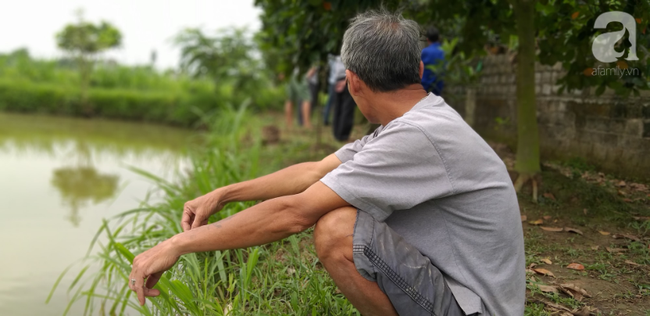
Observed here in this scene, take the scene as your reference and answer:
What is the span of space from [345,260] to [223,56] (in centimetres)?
875

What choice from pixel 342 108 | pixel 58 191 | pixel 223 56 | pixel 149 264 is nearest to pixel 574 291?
pixel 149 264

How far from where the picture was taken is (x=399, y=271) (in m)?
1.42

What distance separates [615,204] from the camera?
255 cm

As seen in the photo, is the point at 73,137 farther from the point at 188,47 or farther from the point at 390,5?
the point at 390,5

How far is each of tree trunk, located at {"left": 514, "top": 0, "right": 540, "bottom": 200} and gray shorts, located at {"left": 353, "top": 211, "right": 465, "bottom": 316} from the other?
5.32 ft

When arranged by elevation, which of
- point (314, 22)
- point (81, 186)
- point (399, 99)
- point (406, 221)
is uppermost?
point (314, 22)

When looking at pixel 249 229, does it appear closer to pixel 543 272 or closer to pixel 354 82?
pixel 354 82

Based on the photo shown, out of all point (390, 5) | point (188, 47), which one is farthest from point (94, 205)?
point (188, 47)

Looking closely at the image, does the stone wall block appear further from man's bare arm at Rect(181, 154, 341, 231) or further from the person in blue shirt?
man's bare arm at Rect(181, 154, 341, 231)

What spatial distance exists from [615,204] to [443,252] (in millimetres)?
1486

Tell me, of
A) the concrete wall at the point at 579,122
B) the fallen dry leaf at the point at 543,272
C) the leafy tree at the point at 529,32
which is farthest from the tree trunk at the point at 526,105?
the fallen dry leaf at the point at 543,272

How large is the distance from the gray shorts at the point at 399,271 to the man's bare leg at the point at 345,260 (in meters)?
0.02

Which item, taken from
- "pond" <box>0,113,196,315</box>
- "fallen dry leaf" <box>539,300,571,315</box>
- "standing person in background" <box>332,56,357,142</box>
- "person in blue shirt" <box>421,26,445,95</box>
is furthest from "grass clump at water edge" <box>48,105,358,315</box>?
"standing person in background" <box>332,56,357,142</box>

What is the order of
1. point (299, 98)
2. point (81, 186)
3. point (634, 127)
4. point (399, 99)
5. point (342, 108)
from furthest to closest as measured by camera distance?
point (299, 98) → point (342, 108) → point (81, 186) → point (634, 127) → point (399, 99)
